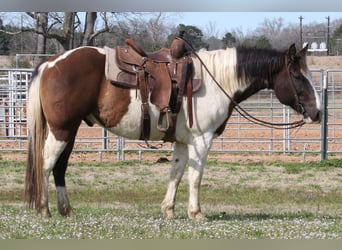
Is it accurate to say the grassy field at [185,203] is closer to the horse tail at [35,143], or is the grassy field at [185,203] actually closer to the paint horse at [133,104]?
the horse tail at [35,143]

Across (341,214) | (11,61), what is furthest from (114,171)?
(11,61)

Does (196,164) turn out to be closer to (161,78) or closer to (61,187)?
(161,78)

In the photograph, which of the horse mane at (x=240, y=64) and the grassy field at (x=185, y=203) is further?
the horse mane at (x=240, y=64)

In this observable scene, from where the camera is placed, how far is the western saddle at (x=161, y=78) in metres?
6.76

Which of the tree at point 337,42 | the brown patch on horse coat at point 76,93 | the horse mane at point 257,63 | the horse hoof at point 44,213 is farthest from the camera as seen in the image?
A: the tree at point 337,42

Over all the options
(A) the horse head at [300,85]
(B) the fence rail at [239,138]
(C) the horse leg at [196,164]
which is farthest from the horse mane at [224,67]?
(B) the fence rail at [239,138]

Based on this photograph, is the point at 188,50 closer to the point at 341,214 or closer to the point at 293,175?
the point at 341,214

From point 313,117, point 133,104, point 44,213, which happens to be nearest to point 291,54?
point 313,117

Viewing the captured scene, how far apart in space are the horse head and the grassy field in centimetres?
118

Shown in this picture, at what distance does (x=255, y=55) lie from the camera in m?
7.23

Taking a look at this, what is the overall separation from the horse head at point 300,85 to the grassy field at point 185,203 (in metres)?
1.18

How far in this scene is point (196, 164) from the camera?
694 centimetres

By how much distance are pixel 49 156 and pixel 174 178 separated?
1368 mm

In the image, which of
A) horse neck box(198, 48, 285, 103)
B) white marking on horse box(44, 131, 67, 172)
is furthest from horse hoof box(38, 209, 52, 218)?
horse neck box(198, 48, 285, 103)
